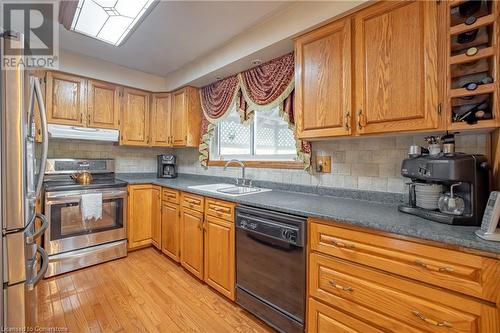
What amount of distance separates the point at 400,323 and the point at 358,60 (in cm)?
144

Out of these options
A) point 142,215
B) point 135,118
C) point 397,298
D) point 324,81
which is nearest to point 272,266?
point 397,298

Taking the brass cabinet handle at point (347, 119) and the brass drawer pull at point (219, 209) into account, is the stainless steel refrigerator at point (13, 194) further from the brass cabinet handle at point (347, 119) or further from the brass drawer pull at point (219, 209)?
the brass cabinet handle at point (347, 119)

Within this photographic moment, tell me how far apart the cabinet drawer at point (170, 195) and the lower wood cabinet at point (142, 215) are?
173 millimetres

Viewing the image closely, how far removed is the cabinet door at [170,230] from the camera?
2493 mm

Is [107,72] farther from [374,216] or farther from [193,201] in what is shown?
[374,216]

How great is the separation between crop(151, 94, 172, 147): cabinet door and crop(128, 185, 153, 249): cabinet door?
0.72 m

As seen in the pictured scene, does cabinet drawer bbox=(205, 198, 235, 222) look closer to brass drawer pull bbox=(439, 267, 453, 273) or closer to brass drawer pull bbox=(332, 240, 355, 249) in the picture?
brass drawer pull bbox=(332, 240, 355, 249)

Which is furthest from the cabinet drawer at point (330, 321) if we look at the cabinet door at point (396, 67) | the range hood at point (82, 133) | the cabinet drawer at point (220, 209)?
the range hood at point (82, 133)

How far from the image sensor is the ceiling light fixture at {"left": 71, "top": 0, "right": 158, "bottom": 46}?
1638 millimetres

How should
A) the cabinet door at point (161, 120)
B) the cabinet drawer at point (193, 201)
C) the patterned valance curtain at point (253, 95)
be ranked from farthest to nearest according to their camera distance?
the cabinet door at point (161, 120)
the cabinet drawer at point (193, 201)
the patterned valance curtain at point (253, 95)

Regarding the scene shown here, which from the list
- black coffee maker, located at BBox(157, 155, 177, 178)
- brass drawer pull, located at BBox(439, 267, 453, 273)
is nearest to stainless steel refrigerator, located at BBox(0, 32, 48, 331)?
brass drawer pull, located at BBox(439, 267, 453, 273)

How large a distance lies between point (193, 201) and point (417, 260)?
70.2 inches

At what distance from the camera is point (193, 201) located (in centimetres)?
223

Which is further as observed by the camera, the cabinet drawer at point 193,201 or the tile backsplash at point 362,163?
the cabinet drawer at point 193,201
